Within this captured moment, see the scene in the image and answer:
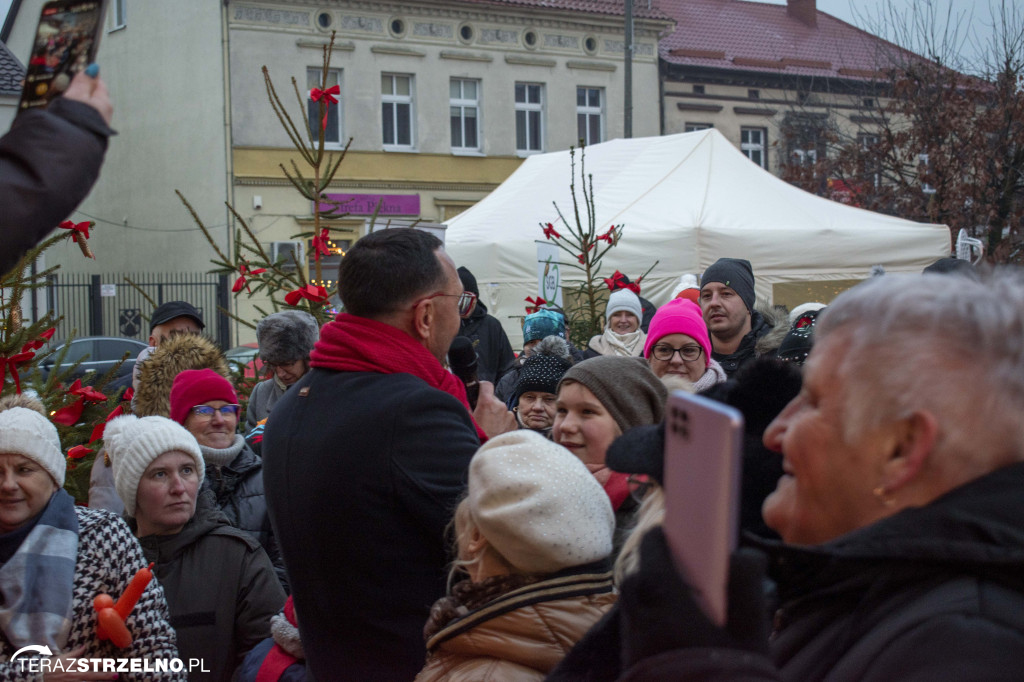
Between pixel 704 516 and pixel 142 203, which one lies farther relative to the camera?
pixel 142 203

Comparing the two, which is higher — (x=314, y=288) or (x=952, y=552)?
(x=314, y=288)

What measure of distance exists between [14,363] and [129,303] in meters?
21.8

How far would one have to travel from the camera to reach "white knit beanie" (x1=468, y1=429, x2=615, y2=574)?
2.12 metres

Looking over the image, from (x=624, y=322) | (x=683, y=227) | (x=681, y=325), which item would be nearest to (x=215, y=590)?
(x=681, y=325)

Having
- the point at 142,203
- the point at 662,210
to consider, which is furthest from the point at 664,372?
the point at 142,203

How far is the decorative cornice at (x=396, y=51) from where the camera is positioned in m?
24.6

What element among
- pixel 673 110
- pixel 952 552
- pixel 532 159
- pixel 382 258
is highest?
pixel 673 110

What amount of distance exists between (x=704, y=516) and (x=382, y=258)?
1859 mm

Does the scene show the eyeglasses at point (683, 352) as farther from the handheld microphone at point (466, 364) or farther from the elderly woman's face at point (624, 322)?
the elderly woman's face at point (624, 322)

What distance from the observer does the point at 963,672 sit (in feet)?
3.71

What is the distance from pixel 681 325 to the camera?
15.5ft

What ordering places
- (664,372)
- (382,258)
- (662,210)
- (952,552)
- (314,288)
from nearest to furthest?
(952,552), (382,258), (664,372), (314,288), (662,210)

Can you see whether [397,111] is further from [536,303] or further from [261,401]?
[261,401]

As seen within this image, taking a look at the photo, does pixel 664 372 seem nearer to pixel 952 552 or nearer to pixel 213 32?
pixel 952 552
